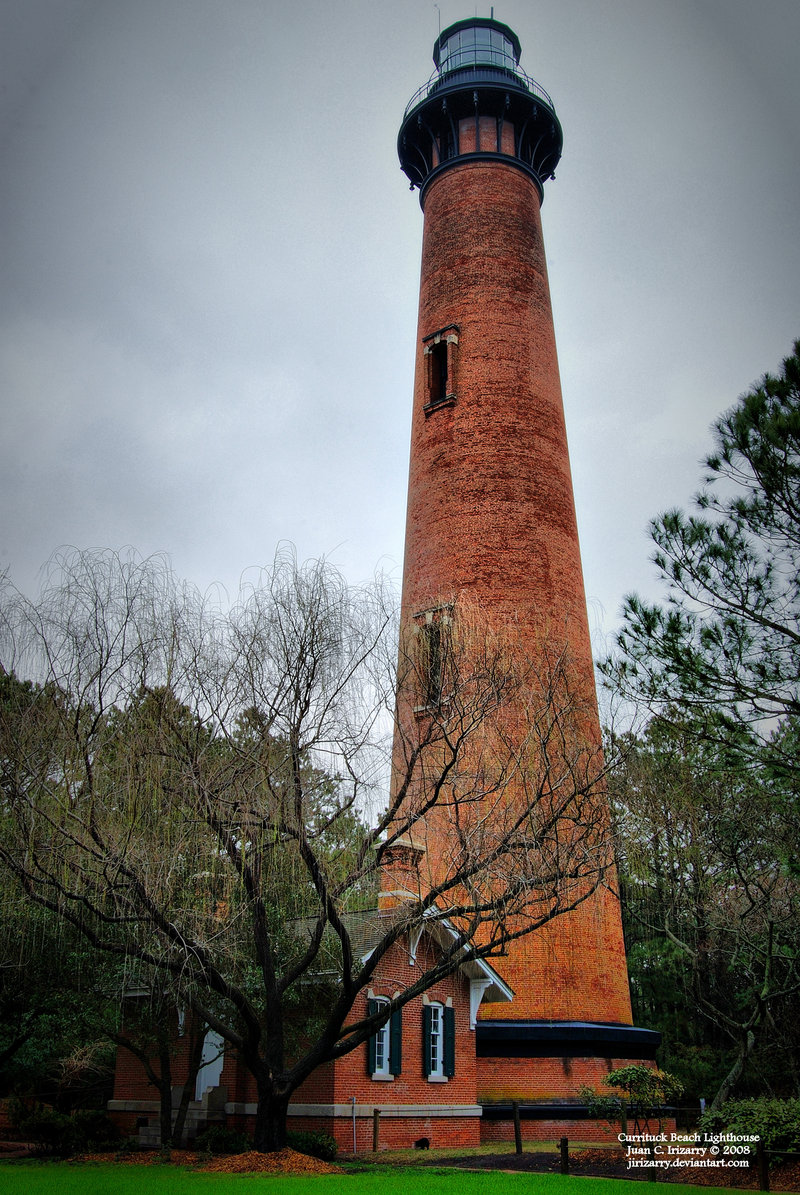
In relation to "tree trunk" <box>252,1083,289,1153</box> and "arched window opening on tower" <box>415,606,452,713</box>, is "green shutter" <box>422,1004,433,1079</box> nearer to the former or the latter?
"tree trunk" <box>252,1083,289,1153</box>

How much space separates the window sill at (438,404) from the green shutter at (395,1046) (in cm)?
1232

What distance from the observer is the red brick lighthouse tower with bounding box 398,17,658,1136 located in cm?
1755

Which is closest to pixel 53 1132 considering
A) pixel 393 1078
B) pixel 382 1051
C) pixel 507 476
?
pixel 382 1051

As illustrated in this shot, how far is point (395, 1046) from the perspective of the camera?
55.5 feet

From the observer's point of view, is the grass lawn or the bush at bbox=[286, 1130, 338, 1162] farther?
the bush at bbox=[286, 1130, 338, 1162]

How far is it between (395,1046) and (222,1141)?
10.3ft

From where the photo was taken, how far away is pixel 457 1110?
17.7m

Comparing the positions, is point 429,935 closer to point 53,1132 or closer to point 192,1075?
point 192,1075

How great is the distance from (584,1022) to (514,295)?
15.2 m

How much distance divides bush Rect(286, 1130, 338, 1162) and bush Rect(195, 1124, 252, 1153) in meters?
1.29

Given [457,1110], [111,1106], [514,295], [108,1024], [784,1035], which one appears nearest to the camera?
[108,1024]

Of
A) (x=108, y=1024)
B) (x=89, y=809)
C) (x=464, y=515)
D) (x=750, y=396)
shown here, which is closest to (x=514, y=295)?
(x=464, y=515)

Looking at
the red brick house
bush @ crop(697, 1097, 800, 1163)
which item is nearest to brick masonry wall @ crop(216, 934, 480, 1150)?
the red brick house

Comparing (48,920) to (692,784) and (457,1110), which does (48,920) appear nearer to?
(457,1110)
